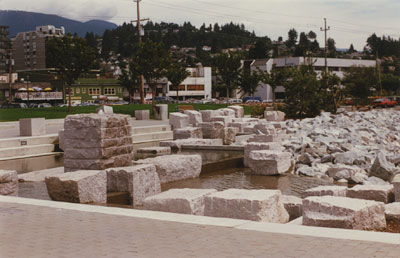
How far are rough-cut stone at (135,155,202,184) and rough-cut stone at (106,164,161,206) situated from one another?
53.5 inches

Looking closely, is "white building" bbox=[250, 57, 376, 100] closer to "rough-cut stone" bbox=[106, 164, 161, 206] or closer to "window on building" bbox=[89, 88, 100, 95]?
"window on building" bbox=[89, 88, 100, 95]

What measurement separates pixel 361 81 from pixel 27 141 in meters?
56.9

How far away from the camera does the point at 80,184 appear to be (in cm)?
918

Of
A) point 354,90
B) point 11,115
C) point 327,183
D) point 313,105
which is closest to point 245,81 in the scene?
point 354,90

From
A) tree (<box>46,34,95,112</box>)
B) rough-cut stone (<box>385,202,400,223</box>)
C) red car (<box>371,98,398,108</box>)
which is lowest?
rough-cut stone (<box>385,202,400,223</box>)

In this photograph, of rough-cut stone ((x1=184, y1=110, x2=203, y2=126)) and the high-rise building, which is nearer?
rough-cut stone ((x1=184, y1=110, x2=203, y2=126))

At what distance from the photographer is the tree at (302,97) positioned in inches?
1357

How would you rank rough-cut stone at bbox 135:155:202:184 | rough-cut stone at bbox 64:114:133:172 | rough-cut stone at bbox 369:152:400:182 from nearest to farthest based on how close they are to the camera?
1. rough-cut stone at bbox 64:114:133:172
2. rough-cut stone at bbox 135:155:202:184
3. rough-cut stone at bbox 369:152:400:182

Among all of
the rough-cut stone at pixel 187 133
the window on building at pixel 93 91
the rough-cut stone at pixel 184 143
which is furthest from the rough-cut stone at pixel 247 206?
the window on building at pixel 93 91

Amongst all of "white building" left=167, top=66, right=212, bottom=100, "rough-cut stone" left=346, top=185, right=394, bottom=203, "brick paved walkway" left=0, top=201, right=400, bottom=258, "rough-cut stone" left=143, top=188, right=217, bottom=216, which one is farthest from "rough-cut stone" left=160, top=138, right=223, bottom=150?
"white building" left=167, top=66, right=212, bottom=100

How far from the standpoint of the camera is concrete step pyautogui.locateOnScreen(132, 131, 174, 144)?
2138cm

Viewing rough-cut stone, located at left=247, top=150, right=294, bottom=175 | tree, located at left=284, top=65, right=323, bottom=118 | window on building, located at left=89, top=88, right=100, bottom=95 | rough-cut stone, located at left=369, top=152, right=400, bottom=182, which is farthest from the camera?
window on building, located at left=89, top=88, right=100, bottom=95

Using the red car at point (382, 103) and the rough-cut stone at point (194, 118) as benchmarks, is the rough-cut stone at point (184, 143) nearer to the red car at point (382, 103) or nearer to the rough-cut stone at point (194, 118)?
the rough-cut stone at point (194, 118)

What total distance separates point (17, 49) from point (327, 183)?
162 feet
